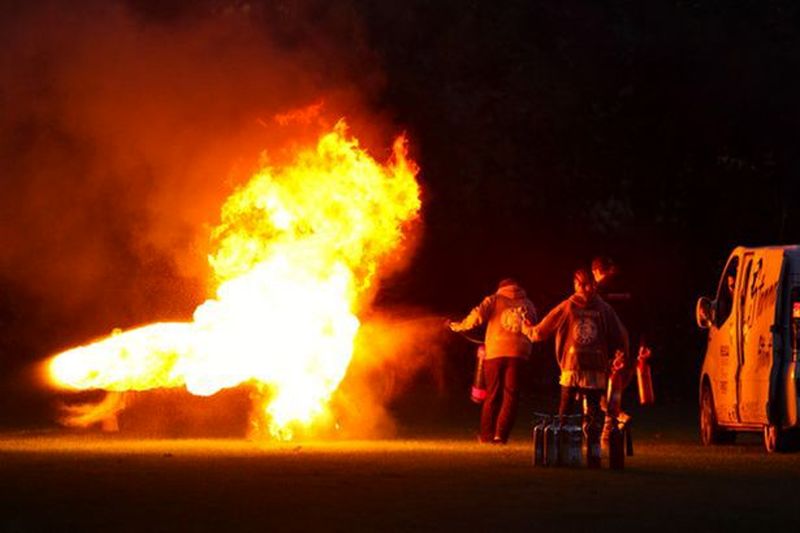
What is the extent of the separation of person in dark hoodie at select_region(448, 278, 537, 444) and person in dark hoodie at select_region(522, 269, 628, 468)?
339 cm

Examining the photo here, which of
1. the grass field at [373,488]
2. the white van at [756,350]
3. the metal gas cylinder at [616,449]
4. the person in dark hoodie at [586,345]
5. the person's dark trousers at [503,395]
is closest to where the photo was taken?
the grass field at [373,488]

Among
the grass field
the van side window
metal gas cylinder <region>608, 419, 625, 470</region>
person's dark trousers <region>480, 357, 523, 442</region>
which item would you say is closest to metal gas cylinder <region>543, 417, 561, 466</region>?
the grass field

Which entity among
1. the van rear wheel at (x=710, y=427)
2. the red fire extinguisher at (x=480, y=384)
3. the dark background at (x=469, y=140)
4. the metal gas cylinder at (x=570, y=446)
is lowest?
the metal gas cylinder at (x=570, y=446)

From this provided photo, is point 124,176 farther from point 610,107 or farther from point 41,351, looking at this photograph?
point 610,107

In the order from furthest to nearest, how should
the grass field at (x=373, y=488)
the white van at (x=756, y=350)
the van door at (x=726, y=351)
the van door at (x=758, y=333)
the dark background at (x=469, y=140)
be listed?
the dark background at (x=469, y=140), the van door at (x=726, y=351), the van door at (x=758, y=333), the white van at (x=756, y=350), the grass field at (x=373, y=488)

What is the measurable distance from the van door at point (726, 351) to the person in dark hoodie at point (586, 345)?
3298mm

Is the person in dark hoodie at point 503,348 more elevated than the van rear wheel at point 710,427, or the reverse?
the person in dark hoodie at point 503,348

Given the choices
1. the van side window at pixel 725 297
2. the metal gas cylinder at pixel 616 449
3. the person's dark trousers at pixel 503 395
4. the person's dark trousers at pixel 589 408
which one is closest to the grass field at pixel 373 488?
the metal gas cylinder at pixel 616 449

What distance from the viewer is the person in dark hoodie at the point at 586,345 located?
68.0ft

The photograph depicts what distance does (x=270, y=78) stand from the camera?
3419cm

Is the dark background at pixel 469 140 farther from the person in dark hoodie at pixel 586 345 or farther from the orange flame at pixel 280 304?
the person in dark hoodie at pixel 586 345

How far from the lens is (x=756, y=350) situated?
23.5 m

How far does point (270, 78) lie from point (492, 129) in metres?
6.63

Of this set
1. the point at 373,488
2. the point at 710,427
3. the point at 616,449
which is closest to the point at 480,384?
the point at 710,427
